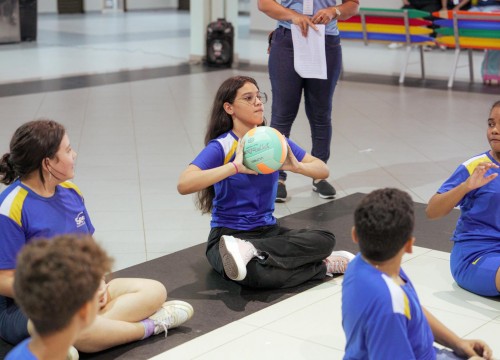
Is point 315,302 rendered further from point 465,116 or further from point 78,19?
point 78,19

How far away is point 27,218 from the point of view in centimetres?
302

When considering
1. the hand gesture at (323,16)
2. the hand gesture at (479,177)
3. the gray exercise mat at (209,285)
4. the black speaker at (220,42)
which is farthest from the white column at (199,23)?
the hand gesture at (479,177)

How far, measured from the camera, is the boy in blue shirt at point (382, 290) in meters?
2.19

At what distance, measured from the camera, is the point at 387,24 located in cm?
1036

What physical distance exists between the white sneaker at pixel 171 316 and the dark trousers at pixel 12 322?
508 mm

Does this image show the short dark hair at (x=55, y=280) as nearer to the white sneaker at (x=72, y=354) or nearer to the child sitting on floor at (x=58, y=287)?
the child sitting on floor at (x=58, y=287)

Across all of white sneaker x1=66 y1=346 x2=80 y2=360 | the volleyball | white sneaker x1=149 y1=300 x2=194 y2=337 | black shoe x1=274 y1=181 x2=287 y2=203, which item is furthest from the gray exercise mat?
the volleyball

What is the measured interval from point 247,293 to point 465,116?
5019 millimetres

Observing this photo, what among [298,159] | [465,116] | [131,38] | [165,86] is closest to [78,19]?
[131,38]

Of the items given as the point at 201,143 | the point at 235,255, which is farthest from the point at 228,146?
the point at 201,143

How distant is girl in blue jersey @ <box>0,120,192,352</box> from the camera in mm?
2996

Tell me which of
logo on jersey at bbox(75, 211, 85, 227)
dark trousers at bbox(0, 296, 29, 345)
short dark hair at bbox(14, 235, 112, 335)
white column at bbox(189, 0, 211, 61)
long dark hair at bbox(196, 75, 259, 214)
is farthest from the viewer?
white column at bbox(189, 0, 211, 61)

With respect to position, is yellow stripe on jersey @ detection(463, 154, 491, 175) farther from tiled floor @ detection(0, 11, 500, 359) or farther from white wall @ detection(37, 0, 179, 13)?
white wall @ detection(37, 0, 179, 13)

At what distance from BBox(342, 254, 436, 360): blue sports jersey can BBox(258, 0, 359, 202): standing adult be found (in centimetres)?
297
